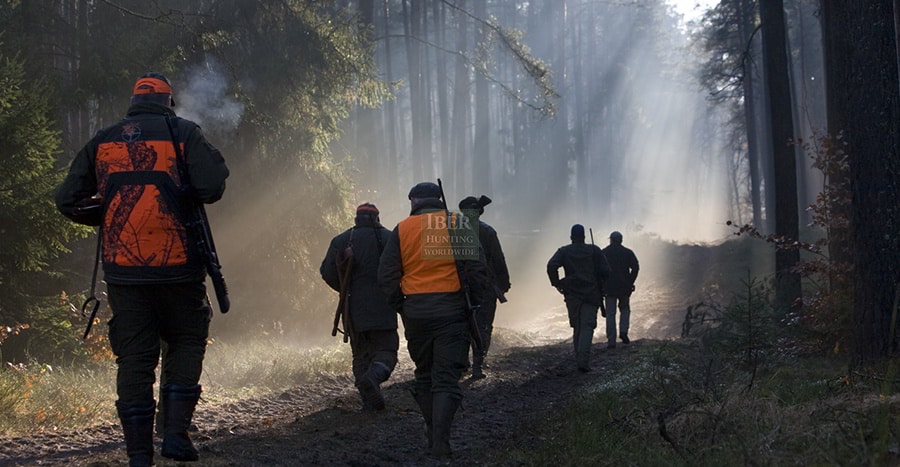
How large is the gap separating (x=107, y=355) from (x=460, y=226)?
20.0ft

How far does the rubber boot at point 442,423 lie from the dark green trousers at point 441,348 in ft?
0.18

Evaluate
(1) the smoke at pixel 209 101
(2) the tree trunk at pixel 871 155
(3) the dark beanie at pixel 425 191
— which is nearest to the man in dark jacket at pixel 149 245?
(3) the dark beanie at pixel 425 191

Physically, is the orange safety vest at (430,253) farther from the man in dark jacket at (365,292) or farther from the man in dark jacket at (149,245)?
the man in dark jacket at (365,292)

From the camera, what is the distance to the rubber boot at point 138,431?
532cm

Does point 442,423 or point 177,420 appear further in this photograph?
point 442,423

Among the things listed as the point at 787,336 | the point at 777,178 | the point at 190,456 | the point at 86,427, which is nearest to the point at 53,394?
the point at 86,427

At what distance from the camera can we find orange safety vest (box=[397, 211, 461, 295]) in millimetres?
7156

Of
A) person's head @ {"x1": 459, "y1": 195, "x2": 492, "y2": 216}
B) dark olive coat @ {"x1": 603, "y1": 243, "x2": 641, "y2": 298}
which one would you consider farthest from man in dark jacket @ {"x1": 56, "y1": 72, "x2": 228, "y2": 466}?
dark olive coat @ {"x1": 603, "y1": 243, "x2": 641, "y2": 298}

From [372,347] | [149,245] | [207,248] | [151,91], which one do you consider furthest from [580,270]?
[149,245]

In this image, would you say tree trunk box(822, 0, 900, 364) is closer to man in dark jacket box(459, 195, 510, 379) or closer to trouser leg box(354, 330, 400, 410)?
man in dark jacket box(459, 195, 510, 379)

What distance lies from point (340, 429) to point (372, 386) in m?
0.89

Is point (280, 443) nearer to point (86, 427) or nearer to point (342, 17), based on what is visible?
point (86, 427)

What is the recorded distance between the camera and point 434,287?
23.4 feet

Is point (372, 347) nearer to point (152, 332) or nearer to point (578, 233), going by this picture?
point (152, 332)
